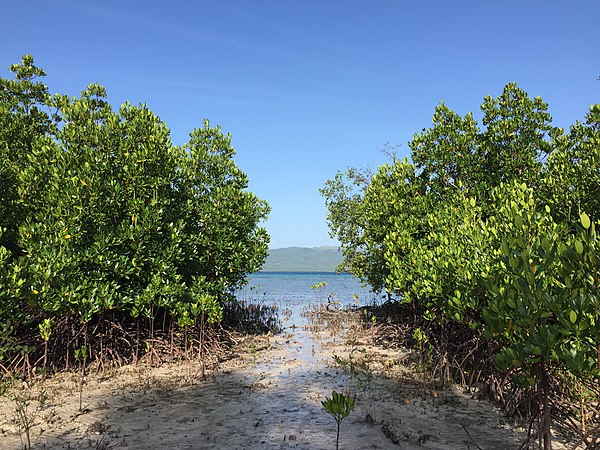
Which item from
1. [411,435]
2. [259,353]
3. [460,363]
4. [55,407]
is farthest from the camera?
[259,353]

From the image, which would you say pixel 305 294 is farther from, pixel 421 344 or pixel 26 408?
pixel 26 408

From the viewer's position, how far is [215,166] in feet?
42.3

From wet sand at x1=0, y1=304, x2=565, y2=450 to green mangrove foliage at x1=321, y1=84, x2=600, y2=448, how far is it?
3.40 ft

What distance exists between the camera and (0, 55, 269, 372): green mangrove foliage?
8414 millimetres

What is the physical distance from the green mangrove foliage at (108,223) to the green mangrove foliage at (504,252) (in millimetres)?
5259

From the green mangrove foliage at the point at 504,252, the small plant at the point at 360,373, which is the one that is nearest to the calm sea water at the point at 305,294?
the green mangrove foliage at the point at 504,252

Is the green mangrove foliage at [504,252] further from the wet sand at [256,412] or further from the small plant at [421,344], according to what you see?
the wet sand at [256,412]

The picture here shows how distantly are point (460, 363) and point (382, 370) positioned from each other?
1.92 m

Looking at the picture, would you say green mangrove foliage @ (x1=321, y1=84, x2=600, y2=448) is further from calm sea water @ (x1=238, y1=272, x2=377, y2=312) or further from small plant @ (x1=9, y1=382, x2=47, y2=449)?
small plant @ (x1=9, y1=382, x2=47, y2=449)

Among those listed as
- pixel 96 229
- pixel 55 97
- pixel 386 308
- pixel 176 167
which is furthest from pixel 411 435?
pixel 55 97

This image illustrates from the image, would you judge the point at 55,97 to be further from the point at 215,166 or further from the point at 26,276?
the point at 26,276

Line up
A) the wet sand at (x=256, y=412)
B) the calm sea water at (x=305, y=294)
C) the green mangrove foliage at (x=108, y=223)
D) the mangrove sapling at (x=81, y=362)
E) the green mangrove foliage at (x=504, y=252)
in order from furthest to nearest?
the calm sea water at (x=305, y=294) → the green mangrove foliage at (x=108, y=223) → the mangrove sapling at (x=81, y=362) → the wet sand at (x=256, y=412) → the green mangrove foliage at (x=504, y=252)

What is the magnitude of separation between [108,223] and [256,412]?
19.1 feet

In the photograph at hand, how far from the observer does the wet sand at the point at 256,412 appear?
5.72 meters
